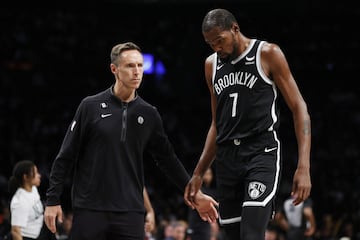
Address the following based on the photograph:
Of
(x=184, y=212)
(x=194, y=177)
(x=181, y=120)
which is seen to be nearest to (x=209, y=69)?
(x=194, y=177)

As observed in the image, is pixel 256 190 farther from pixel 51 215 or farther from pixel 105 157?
pixel 51 215

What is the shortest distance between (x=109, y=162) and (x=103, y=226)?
43 centimetres

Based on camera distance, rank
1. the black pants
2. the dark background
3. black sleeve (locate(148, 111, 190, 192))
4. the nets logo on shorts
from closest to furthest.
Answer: the nets logo on shorts → the black pants → black sleeve (locate(148, 111, 190, 192)) → the dark background

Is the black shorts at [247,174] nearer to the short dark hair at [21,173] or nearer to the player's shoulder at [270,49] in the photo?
the player's shoulder at [270,49]

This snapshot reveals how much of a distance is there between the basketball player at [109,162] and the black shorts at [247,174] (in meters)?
0.61

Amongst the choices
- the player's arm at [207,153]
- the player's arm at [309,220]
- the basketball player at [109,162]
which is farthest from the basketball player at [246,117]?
the player's arm at [309,220]

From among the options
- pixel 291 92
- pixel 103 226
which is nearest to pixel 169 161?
pixel 103 226

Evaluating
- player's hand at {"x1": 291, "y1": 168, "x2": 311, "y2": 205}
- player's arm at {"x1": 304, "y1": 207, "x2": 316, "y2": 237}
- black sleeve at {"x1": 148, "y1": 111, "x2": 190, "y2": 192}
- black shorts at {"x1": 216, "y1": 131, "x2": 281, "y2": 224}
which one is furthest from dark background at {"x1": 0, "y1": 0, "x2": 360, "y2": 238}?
player's hand at {"x1": 291, "y1": 168, "x2": 311, "y2": 205}

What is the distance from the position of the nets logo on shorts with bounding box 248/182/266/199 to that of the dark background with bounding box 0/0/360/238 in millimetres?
12859

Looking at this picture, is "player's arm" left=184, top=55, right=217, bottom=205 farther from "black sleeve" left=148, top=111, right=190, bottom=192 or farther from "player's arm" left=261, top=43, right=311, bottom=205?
"player's arm" left=261, top=43, right=311, bottom=205

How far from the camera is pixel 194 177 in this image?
17.2 ft

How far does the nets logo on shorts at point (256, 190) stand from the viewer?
15.2ft

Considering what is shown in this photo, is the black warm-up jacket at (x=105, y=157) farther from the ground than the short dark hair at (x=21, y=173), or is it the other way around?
the black warm-up jacket at (x=105, y=157)

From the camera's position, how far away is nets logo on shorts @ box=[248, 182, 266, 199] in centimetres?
463
